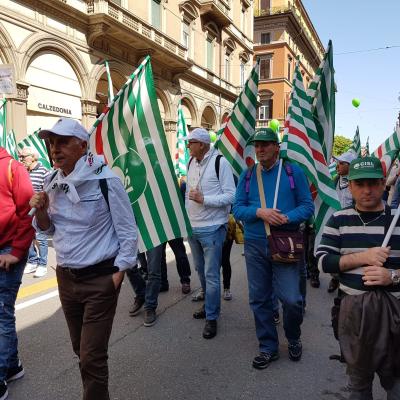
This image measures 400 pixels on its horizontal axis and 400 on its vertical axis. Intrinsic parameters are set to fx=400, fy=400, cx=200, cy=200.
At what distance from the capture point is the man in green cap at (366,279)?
214 cm

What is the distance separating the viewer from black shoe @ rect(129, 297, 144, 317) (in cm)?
457

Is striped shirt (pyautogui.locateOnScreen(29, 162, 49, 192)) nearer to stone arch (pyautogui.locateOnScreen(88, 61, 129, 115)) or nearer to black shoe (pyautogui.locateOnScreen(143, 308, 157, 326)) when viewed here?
black shoe (pyautogui.locateOnScreen(143, 308, 157, 326))

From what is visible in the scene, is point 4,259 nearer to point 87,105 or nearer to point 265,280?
point 265,280

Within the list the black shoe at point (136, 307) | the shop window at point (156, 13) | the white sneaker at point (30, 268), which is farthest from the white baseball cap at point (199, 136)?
the shop window at point (156, 13)

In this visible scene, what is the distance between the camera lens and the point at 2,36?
36.8ft

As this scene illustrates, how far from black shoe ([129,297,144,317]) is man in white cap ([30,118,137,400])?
207 cm

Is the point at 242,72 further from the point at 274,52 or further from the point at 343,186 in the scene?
the point at 343,186

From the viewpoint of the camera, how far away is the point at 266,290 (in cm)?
346

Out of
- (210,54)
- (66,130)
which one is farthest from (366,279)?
(210,54)

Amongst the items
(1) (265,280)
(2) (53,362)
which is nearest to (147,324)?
(2) (53,362)

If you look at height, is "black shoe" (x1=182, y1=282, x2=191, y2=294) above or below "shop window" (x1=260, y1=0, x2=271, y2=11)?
below

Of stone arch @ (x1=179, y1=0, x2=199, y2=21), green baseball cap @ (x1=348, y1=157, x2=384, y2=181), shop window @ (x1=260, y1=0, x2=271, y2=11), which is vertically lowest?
green baseball cap @ (x1=348, y1=157, x2=384, y2=181)

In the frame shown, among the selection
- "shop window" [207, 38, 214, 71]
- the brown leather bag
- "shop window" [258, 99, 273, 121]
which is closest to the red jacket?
the brown leather bag

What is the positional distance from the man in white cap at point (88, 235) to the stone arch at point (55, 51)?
10842mm
